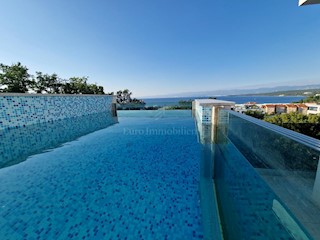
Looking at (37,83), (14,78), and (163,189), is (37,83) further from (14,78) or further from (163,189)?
(163,189)

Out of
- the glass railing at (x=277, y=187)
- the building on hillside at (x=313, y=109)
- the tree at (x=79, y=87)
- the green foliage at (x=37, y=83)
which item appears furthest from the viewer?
the building on hillside at (x=313, y=109)

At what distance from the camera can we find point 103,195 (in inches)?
117

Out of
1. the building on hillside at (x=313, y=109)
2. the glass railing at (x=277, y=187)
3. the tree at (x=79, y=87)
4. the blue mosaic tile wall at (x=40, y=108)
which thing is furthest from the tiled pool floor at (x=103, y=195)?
the building on hillside at (x=313, y=109)

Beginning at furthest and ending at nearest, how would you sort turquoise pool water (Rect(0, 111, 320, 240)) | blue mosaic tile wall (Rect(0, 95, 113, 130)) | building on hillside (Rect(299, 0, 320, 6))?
blue mosaic tile wall (Rect(0, 95, 113, 130))
building on hillside (Rect(299, 0, 320, 6))
turquoise pool water (Rect(0, 111, 320, 240))

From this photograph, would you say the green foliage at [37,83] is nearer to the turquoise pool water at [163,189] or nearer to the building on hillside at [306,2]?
the turquoise pool water at [163,189]

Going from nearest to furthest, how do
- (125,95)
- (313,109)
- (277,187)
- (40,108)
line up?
(277,187) < (40,108) < (313,109) < (125,95)

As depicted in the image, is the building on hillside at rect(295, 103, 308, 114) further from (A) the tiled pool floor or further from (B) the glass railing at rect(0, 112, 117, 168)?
(B) the glass railing at rect(0, 112, 117, 168)

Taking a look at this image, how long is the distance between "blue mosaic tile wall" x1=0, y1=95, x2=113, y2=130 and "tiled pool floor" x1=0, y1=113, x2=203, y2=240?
5312 mm

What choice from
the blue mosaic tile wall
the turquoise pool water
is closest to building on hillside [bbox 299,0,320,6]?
the turquoise pool water

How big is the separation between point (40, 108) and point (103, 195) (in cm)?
974

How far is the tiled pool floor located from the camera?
86.4 inches

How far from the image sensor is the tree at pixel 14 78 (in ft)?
43.6

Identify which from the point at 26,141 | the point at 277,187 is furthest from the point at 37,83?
the point at 277,187

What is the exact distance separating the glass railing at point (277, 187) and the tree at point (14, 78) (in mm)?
19011
